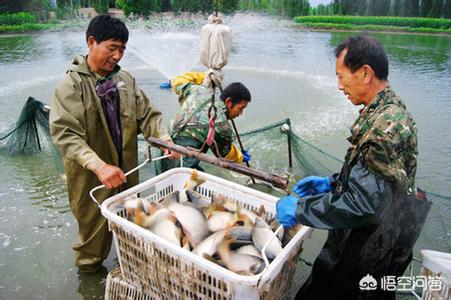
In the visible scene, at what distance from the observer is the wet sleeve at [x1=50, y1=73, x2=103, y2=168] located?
2.52 m

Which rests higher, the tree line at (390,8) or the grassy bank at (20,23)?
the tree line at (390,8)

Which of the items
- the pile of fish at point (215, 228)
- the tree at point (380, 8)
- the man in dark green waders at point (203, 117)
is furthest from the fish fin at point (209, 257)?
the tree at point (380, 8)

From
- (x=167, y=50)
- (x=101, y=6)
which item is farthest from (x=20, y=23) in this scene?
(x=167, y=50)

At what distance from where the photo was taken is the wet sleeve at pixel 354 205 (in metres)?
1.81

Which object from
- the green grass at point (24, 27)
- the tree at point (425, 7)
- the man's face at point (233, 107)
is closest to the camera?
the man's face at point (233, 107)

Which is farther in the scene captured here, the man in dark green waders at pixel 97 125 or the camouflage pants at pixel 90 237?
the camouflage pants at pixel 90 237

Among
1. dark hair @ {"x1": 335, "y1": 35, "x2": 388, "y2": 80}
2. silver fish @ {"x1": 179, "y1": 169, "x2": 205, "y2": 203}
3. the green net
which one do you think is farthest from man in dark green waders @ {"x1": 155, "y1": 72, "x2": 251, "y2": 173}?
the green net

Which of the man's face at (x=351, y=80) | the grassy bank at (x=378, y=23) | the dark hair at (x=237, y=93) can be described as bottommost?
the dark hair at (x=237, y=93)

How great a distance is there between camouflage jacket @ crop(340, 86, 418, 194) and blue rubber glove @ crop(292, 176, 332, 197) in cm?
54

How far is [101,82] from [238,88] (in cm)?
157

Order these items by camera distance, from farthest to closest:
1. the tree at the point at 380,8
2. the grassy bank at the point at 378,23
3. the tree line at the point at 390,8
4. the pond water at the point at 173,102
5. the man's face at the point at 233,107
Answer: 1. the tree at the point at 380,8
2. the tree line at the point at 390,8
3. the grassy bank at the point at 378,23
4. the man's face at the point at 233,107
5. the pond water at the point at 173,102

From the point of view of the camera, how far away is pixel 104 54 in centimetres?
270

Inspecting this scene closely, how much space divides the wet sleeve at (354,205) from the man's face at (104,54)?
1.81 meters

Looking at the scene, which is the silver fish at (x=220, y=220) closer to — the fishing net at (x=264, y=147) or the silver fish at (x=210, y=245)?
the silver fish at (x=210, y=245)
